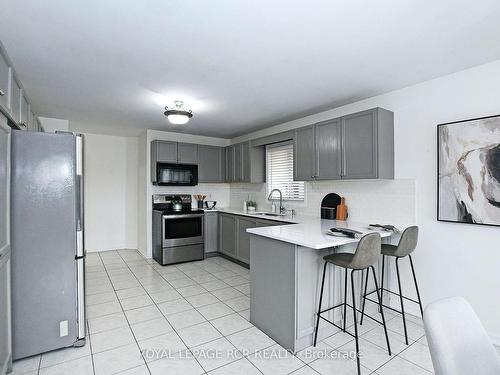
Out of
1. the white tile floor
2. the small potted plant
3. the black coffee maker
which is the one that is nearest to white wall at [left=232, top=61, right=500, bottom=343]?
the white tile floor

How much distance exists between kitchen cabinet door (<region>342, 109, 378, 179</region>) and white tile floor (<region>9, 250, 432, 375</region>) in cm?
157

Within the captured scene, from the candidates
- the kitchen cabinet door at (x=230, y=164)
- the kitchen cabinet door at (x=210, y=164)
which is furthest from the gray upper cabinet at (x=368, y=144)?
the kitchen cabinet door at (x=210, y=164)

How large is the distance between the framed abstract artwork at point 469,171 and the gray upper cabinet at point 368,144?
0.48 metres

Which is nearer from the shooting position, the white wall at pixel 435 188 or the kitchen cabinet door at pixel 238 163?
the white wall at pixel 435 188

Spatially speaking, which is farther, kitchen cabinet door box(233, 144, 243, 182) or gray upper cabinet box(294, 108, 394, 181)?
kitchen cabinet door box(233, 144, 243, 182)

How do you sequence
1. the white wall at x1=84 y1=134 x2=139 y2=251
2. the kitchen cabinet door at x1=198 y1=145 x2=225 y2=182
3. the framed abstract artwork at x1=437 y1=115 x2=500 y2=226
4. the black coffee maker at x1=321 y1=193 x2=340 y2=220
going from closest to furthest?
the framed abstract artwork at x1=437 y1=115 x2=500 y2=226, the black coffee maker at x1=321 y1=193 x2=340 y2=220, the kitchen cabinet door at x1=198 y1=145 x2=225 y2=182, the white wall at x1=84 y1=134 x2=139 y2=251

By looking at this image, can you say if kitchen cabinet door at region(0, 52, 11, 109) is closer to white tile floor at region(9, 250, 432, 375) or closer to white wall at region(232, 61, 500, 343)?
white tile floor at region(9, 250, 432, 375)

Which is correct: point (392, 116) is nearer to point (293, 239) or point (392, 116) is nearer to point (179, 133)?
point (293, 239)

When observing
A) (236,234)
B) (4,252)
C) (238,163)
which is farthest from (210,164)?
(4,252)

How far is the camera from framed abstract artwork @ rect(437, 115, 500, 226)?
2.31 m

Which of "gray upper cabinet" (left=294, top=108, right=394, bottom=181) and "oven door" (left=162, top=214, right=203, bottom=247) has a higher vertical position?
"gray upper cabinet" (left=294, top=108, right=394, bottom=181)

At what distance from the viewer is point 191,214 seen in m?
4.82

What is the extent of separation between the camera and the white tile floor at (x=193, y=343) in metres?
2.01

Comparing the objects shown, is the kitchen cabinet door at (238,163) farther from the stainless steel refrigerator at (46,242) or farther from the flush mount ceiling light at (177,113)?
the stainless steel refrigerator at (46,242)
